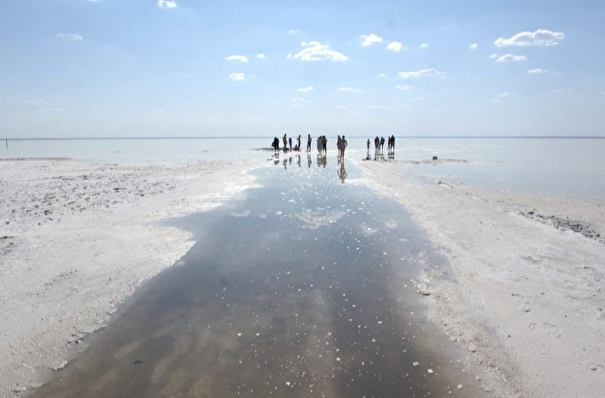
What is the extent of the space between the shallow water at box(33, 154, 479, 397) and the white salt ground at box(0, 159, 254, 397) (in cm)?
47

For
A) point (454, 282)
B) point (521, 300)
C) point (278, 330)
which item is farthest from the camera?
point (454, 282)

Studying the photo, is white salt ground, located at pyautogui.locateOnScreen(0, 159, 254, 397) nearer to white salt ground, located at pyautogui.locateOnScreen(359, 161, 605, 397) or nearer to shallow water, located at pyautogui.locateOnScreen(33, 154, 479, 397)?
shallow water, located at pyautogui.locateOnScreen(33, 154, 479, 397)

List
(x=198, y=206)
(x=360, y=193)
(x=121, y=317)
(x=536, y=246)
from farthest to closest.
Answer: (x=360, y=193) < (x=198, y=206) < (x=536, y=246) < (x=121, y=317)

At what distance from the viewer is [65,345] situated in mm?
5938

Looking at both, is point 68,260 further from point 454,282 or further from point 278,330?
point 454,282

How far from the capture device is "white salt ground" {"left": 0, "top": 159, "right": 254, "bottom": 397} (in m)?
5.93

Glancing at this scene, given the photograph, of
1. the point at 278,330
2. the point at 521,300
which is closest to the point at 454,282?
the point at 521,300

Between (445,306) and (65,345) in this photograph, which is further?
(445,306)

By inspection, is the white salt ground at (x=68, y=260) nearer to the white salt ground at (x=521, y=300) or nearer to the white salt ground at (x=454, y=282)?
the white salt ground at (x=454, y=282)

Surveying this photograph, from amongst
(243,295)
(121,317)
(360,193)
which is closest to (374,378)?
Answer: (243,295)

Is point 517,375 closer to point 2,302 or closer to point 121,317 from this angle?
point 121,317

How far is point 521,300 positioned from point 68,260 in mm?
10102

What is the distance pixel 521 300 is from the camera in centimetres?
736

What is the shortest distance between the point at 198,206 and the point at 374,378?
42.9ft
